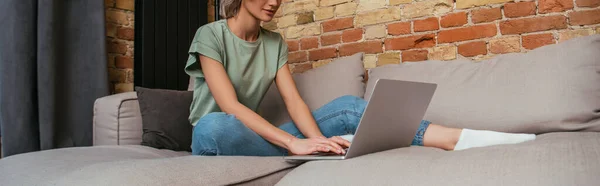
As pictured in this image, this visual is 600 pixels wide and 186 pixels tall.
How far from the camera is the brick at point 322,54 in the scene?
2514 millimetres

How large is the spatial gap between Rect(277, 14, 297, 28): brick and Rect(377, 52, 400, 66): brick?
1.73ft


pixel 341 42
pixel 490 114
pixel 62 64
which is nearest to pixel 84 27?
pixel 62 64

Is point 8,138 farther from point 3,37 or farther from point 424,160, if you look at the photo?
point 424,160

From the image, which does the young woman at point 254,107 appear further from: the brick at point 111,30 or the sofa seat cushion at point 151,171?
the brick at point 111,30

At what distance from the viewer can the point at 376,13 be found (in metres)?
2.37

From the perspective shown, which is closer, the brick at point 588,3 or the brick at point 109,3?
the brick at point 588,3

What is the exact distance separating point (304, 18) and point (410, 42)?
1.94ft

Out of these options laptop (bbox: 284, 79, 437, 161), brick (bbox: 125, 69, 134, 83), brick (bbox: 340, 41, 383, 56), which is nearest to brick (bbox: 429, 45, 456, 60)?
brick (bbox: 340, 41, 383, 56)

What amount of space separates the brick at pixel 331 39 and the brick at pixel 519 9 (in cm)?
76

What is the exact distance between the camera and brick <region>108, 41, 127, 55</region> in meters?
2.40

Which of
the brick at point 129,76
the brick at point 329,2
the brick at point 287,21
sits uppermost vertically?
the brick at point 329,2

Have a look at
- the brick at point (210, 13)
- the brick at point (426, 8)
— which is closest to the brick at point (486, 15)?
the brick at point (426, 8)

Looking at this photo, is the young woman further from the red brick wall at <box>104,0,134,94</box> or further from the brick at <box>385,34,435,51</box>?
the red brick wall at <box>104,0,134,94</box>

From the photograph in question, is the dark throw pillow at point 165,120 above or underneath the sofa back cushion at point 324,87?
underneath
